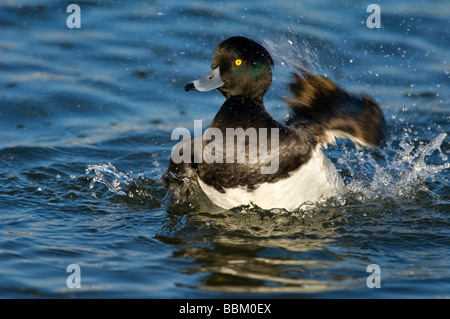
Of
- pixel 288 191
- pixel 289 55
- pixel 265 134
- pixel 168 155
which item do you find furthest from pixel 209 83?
pixel 168 155

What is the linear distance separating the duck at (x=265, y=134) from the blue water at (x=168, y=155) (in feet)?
0.57

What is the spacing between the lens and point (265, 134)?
503 centimetres

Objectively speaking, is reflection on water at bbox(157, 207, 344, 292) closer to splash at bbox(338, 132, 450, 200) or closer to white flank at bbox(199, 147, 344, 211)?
white flank at bbox(199, 147, 344, 211)

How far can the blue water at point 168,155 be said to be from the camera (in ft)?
15.0

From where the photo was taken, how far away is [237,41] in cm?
526

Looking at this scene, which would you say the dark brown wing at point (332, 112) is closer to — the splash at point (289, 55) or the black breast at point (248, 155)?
the splash at point (289, 55)

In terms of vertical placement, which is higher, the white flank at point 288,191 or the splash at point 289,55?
the splash at point 289,55

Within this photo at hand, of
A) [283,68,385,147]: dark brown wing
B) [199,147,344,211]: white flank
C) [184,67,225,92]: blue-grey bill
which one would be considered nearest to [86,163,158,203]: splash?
[199,147,344,211]: white flank

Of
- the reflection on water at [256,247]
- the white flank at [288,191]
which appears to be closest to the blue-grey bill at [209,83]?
the white flank at [288,191]

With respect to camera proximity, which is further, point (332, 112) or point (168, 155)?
point (168, 155)

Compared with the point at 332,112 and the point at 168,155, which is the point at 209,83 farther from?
the point at 168,155

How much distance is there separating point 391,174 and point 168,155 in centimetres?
216

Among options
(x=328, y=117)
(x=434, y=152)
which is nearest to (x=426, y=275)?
(x=328, y=117)

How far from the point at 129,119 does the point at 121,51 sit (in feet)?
5.02
